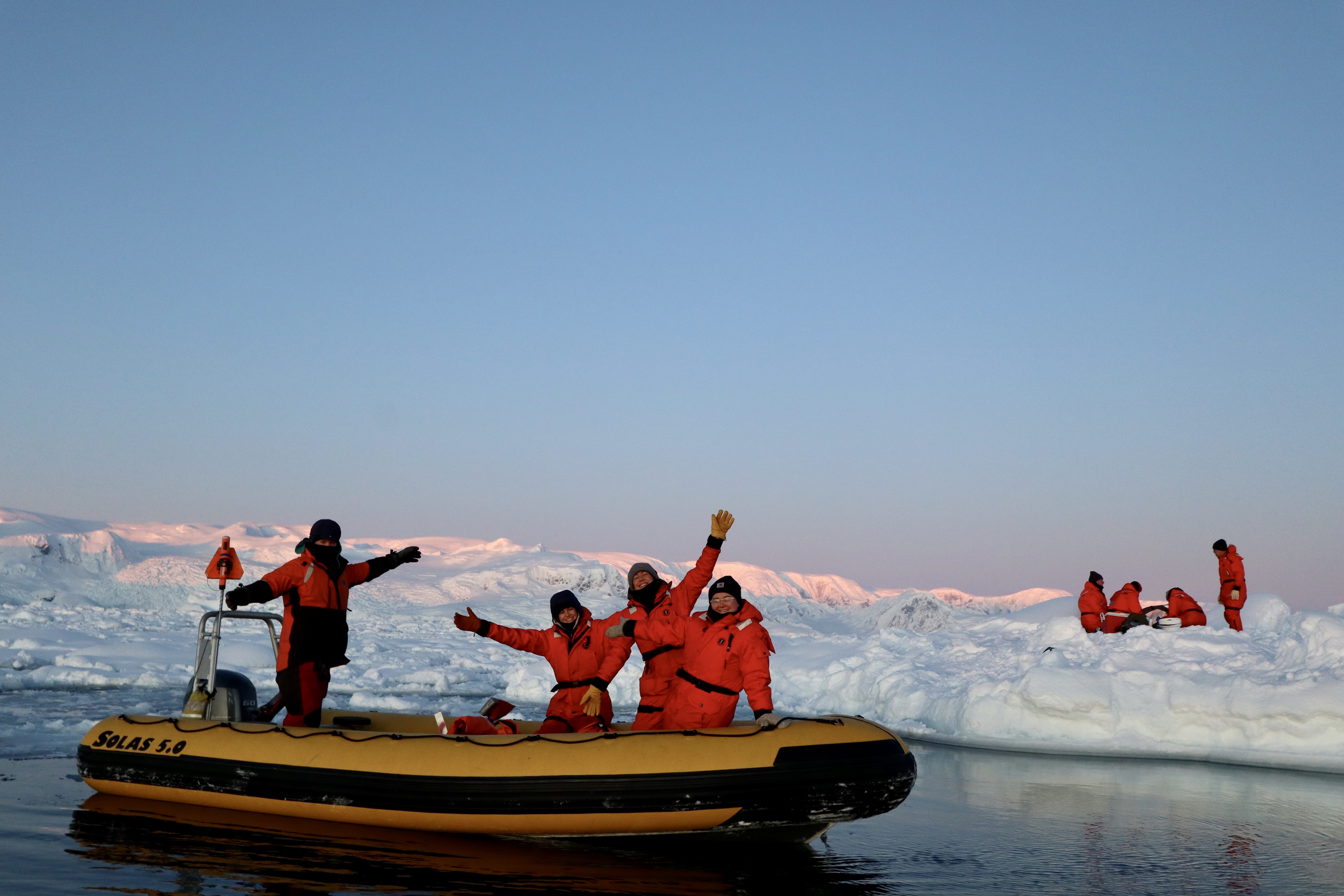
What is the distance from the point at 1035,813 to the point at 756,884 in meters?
2.87

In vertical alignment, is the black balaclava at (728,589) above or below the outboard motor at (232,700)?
above

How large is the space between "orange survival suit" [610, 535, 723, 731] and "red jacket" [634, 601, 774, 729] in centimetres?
9

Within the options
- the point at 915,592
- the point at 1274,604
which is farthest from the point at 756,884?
the point at 915,592

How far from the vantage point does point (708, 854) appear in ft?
16.9

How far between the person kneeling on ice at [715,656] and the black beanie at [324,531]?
77.7 inches

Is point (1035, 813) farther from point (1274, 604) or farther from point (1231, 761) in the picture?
point (1274, 604)

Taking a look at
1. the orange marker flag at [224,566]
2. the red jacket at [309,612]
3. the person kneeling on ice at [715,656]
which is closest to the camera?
the person kneeling on ice at [715,656]

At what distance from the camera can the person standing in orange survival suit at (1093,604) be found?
12844mm

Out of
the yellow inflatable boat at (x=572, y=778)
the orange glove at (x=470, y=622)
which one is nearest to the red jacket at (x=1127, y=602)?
the yellow inflatable boat at (x=572, y=778)

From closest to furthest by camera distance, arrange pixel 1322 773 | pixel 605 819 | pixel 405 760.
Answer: pixel 605 819 < pixel 405 760 < pixel 1322 773

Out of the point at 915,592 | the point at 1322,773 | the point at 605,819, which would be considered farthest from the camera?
the point at 915,592

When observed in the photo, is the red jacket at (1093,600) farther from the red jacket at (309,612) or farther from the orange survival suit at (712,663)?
the red jacket at (309,612)

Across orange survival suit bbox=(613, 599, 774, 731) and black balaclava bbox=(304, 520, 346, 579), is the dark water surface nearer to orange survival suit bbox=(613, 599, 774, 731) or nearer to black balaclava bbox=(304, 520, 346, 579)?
orange survival suit bbox=(613, 599, 774, 731)

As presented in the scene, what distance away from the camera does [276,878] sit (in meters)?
4.16
